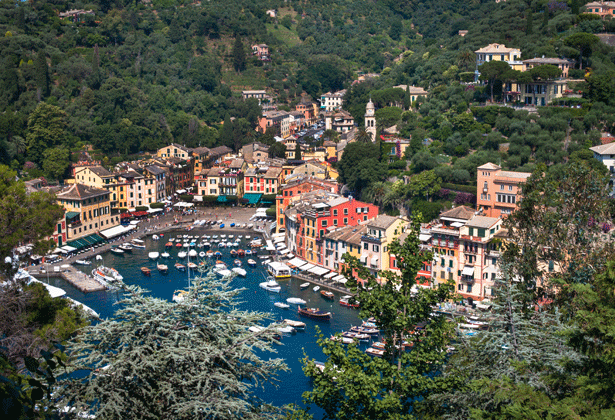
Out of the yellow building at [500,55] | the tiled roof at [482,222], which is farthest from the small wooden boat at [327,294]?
the yellow building at [500,55]

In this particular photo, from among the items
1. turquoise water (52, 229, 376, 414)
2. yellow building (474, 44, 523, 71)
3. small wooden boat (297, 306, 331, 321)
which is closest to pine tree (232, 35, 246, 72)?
yellow building (474, 44, 523, 71)

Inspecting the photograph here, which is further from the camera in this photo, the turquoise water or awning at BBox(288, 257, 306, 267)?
awning at BBox(288, 257, 306, 267)

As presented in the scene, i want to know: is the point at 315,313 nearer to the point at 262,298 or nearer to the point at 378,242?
the point at 262,298

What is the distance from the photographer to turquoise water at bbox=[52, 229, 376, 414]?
27.1 meters

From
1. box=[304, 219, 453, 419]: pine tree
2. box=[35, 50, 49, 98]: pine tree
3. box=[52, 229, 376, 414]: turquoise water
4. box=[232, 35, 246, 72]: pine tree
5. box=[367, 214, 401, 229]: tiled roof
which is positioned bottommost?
box=[52, 229, 376, 414]: turquoise water

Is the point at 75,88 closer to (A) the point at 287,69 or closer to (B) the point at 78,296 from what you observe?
(A) the point at 287,69

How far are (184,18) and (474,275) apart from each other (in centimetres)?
7309

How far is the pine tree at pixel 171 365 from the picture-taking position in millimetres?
9203

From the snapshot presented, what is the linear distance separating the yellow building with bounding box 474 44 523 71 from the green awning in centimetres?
2300

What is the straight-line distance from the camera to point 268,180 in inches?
2279

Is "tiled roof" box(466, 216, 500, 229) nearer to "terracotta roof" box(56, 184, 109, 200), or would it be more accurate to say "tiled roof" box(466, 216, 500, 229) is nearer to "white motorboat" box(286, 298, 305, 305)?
"white motorboat" box(286, 298, 305, 305)

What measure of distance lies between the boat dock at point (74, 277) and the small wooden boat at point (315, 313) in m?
12.6

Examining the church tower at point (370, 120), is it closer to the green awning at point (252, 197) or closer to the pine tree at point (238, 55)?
the green awning at point (252, 197)

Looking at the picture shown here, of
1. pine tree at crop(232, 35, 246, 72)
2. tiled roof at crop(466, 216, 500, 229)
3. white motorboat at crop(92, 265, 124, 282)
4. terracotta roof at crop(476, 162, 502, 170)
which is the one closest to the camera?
tiled roof at crop(466, 216, 500, 229)
